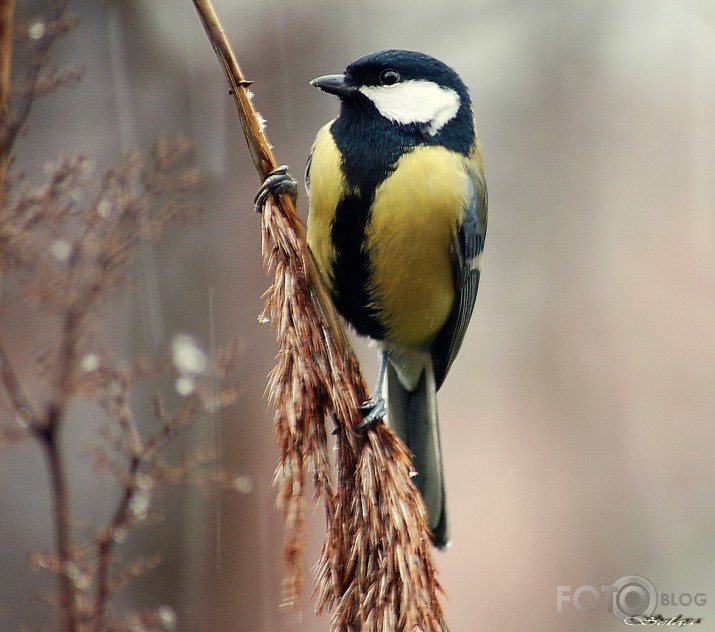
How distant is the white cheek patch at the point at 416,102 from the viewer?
0.75 m

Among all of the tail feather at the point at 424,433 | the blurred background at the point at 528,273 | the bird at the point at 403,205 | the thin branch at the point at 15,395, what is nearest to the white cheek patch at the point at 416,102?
the bird at the point at 403,205

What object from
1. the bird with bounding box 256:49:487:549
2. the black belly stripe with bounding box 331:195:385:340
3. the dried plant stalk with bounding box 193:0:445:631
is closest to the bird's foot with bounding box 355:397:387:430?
the dried plant stalk with bounding box 193:0:445:631

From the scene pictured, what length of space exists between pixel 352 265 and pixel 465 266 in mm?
134

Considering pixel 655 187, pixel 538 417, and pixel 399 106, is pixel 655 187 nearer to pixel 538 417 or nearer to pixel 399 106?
pixel 538 417

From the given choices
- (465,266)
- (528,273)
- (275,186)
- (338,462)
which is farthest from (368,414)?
(528,273)

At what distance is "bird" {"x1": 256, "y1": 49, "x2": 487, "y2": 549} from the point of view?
75 cm

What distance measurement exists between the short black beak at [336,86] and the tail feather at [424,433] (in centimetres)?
34

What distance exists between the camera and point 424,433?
0.88 metres

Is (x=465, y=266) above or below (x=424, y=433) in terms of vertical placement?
above

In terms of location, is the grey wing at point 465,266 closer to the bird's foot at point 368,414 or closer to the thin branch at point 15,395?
the bird's foot at point 368,414

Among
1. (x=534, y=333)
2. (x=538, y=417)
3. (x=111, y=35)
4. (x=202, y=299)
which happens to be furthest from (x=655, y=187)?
(x=111, y=35)

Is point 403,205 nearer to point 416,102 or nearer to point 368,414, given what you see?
point 416,102

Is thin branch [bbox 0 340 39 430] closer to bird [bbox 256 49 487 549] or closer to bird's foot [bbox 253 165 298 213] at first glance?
bird's foot [bbox 253 165 298 213]

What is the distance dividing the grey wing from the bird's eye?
13 centimetres
